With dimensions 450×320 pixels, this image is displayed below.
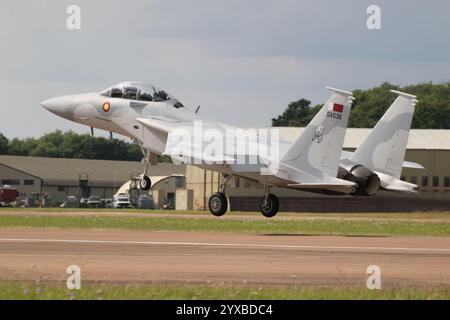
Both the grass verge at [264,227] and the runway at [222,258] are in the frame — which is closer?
the runway at [222,258]

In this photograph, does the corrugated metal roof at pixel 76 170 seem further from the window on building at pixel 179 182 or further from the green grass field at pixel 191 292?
the green grass field at pixel 191 292

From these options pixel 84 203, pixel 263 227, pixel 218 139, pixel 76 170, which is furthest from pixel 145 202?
pixel 263 227

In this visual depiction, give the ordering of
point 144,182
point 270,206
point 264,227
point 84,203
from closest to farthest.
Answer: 1. point 264,227
2. point 270,206
3. point 144,182
4. point 84,203

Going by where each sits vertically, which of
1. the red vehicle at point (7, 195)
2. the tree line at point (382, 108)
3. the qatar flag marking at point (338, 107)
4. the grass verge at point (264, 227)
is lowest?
the grass verge at point (264, 227)

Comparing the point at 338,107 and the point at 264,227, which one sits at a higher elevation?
the point at 338,107

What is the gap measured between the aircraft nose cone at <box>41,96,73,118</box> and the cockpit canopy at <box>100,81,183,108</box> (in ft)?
8.22

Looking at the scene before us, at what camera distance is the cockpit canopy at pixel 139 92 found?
4191 centimetres

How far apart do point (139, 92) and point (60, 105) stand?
450 centimetres

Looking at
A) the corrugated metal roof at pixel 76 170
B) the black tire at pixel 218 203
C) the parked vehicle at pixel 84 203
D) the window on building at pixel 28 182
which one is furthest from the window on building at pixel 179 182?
the black tire at pixel 218 203

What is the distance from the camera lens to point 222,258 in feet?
72.9

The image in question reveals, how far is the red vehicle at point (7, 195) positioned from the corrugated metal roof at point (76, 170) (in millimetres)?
20253

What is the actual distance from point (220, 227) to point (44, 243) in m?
13.4

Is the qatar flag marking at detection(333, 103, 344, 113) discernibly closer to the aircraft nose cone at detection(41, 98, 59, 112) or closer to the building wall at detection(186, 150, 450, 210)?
the aircraft nose cone at detection(41, 98, 59, 112)

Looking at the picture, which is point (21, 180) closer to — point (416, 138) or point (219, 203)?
point (416, 138)
